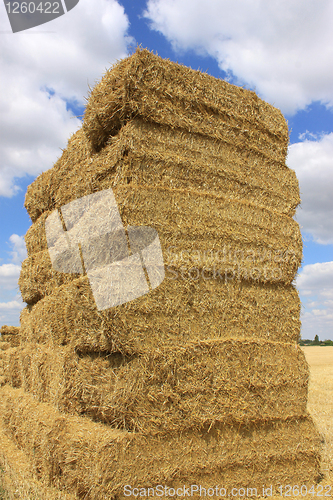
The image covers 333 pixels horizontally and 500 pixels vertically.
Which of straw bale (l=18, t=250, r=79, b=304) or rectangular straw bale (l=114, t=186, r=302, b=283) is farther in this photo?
straw bale (l=18, t=250, r=79, b=304)

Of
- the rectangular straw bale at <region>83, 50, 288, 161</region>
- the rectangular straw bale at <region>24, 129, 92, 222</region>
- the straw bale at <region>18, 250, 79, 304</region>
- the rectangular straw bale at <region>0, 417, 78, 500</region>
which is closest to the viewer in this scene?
the rectangular straw bale at <region>0, 417, 78, 500</region>

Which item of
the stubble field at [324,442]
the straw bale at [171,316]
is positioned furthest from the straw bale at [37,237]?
the stubble field at [324,442]

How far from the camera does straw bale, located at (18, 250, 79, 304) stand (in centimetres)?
420

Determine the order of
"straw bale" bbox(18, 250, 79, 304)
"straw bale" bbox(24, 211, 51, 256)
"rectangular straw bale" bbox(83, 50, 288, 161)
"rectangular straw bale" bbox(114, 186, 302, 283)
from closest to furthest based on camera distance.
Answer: "rectangular straw bale" bbox(114, 186, 302, 283) → "rectangular straw bale" bbox(83, 50, 288, 161) → "straw bale" bbox(18, 250, 79, 304) → "straw bale" bbox(24, 211, 51, 256)

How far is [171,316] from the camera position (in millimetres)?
3240

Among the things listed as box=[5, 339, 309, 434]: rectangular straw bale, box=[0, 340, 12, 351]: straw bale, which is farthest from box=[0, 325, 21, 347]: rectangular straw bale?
box=[5, 339, 309, 434]: rectangular straw bale

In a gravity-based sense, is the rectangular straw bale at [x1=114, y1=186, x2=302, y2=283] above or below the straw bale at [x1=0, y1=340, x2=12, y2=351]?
above

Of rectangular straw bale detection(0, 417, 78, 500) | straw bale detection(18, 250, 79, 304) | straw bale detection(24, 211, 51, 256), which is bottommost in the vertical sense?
rectangular straw bale detection(0, 417, 78, 500)

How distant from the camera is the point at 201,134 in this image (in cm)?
376

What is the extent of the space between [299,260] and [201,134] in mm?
1970

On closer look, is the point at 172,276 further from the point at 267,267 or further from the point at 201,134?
the point at 201,134

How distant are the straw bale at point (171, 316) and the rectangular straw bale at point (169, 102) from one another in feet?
5.45

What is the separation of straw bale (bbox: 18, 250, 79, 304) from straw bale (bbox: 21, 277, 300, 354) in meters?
0.36

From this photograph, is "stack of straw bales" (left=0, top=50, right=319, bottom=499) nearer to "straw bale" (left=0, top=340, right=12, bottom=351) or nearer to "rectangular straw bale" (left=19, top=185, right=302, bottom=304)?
"rectangular straw bale" (left=19, top=185, right=302, bottom=304)
